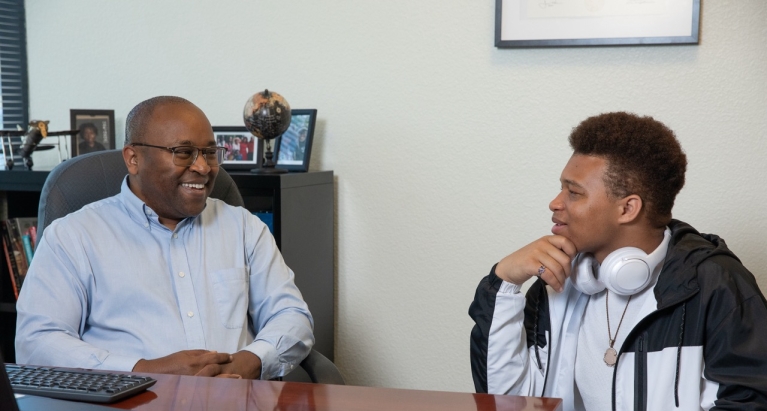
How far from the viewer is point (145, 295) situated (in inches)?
72.9

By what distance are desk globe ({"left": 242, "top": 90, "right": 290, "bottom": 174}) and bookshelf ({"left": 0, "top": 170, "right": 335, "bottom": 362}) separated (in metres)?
0.09

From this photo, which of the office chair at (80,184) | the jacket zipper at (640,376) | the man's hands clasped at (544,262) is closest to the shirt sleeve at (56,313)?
the office chair at (80,184)

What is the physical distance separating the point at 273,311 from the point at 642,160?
3.26ft

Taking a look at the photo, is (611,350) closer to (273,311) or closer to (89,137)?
(273,311)

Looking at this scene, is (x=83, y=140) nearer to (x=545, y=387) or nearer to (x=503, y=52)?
(x=503, y=52)

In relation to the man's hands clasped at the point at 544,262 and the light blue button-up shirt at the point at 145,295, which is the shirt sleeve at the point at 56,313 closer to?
the light blue button-up shirt at the point at 145,295

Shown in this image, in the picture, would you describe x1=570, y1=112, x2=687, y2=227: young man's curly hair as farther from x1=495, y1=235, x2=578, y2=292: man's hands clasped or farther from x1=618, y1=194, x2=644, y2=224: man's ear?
x1=495, y1=235, x2=578, y2=292: man's hands clasped

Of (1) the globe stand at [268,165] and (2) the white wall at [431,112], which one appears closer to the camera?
(2) the white wall at [431,112]

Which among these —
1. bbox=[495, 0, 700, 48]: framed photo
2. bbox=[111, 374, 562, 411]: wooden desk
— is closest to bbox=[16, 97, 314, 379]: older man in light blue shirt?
bbox=[111, 374, 562, 411]: wooden desk

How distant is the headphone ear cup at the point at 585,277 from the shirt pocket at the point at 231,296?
830 millimetres

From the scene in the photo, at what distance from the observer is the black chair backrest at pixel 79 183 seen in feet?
6.39

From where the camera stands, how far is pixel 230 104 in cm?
288

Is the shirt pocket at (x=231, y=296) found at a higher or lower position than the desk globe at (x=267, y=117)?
lower

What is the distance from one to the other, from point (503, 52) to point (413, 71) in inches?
12.4
